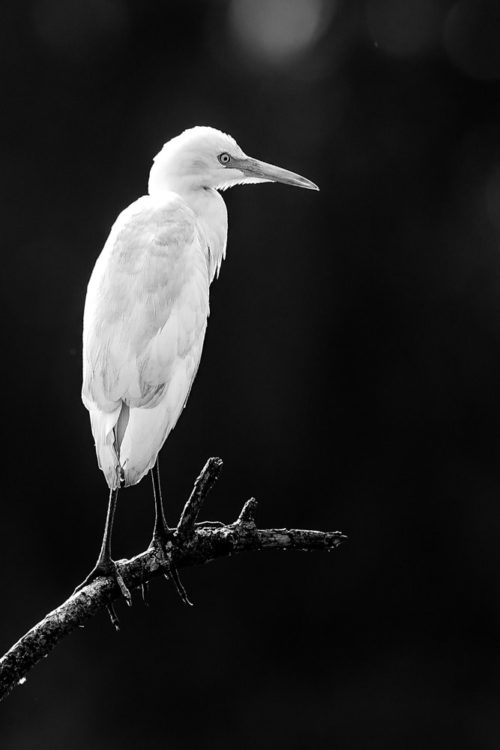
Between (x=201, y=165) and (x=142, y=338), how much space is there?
71 centimetres

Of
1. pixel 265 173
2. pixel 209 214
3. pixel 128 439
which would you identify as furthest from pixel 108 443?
pixel 265 173

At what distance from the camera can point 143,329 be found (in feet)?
7.18

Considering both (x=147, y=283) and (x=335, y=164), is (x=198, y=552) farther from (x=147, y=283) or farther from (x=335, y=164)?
(x=335, y=164)

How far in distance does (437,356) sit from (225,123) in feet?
7.27

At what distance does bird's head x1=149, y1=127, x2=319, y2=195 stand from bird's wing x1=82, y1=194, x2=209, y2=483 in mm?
253

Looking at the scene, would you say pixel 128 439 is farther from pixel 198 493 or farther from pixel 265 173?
pixel 265 173

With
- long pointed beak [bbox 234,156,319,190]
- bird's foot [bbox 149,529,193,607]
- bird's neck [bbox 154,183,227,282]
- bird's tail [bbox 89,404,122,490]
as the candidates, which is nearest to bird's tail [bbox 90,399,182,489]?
bird's tail [bbox 89,404,122,490]

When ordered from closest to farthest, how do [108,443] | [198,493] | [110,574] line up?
[198,493] → [110,574] → [108,443]

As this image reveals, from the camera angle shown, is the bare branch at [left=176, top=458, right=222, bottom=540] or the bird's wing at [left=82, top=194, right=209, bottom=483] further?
the bird's wing at [left=82, top=194, right=209, bottom=483]

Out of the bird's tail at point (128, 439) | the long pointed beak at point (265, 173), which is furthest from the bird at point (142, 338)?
the long pointed beak at point (265, 173)

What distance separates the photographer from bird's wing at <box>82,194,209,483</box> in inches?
82.1

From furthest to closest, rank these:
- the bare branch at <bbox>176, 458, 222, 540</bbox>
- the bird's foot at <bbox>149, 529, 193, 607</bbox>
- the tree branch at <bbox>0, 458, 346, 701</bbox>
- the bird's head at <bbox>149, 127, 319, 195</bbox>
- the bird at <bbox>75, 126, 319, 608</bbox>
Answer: the bird's head at <bbox>149, 127, 319, 195</bbox>
the bird at <bbox>75, 126, 319, 608</bbox>
the bird's foot at <bbox>149, 529, 193, 607</bbox>
the bare branch at <bbox>176, 458, 222, 540</bbox>
the tree branch at <bbox>0, 458, 346, 701</bbox>

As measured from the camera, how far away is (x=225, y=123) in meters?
7.88

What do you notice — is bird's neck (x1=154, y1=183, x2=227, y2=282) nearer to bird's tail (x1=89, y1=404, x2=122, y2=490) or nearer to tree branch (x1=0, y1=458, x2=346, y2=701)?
bird's tail (x1=89, y1=404, x2=122, y2=490)
